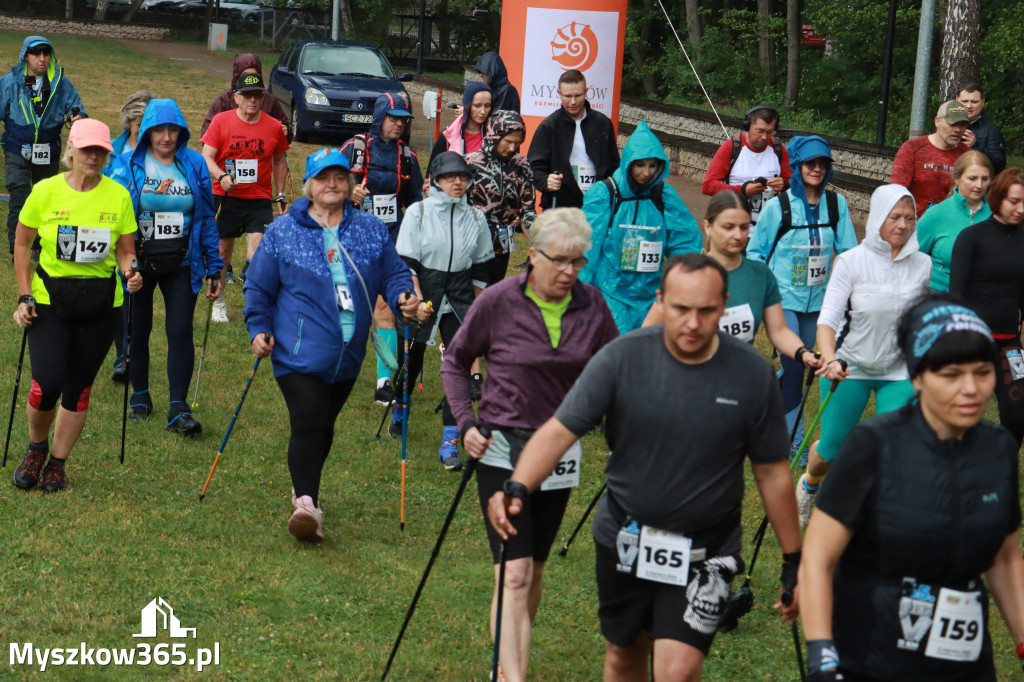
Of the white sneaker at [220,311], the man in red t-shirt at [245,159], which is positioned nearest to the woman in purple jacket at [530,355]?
the man in red t-shirt at [245,159]

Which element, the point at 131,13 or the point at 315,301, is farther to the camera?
the point at 131,13

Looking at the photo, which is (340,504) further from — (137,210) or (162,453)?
(137,210)

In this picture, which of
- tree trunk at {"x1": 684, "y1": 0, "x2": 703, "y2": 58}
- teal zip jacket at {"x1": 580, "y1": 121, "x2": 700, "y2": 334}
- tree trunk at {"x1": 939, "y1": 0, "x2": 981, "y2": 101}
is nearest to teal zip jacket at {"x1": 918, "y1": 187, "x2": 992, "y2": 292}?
teal zip jacket at {"x1": 580, "y1": 121, "x2": 700, "y2": 334}

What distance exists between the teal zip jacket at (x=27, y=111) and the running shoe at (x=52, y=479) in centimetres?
595

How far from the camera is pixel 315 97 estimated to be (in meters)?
22.9

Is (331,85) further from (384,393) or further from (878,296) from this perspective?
(878,296)

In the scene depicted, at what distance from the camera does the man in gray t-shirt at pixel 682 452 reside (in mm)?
4168

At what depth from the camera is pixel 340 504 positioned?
311 inches

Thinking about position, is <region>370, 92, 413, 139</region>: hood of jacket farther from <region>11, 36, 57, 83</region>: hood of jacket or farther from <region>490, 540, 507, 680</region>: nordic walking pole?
<region>490, 540, 507, 680</region>: nordic walking pole

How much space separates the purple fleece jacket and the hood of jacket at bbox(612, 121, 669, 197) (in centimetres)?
288

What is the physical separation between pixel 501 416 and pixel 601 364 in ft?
3.64

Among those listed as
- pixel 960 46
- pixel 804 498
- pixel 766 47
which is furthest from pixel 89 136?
pixel 766 47

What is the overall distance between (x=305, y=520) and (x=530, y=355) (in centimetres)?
219

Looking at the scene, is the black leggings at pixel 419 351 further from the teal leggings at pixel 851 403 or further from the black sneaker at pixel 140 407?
the teal leggings at pixel 851 403
